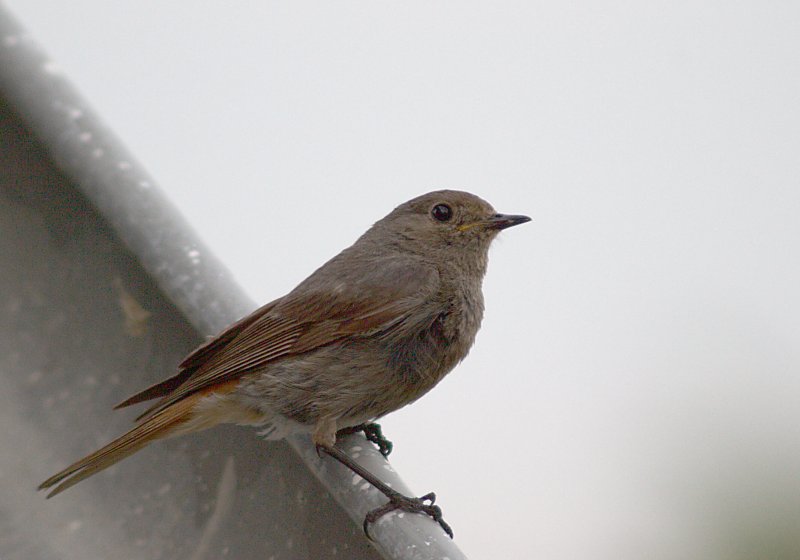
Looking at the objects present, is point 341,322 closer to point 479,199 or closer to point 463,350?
point 463,350

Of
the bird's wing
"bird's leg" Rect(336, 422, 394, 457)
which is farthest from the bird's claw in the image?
the bird's wing

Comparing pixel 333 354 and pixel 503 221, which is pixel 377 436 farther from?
pixel 503 221

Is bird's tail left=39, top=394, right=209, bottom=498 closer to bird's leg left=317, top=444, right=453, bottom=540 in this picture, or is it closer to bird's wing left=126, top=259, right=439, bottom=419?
bird's wing left=126, top=259, right=439, bottom=419

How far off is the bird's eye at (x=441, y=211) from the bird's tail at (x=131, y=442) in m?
1.39

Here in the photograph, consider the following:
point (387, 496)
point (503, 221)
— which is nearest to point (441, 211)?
point (503, 221)

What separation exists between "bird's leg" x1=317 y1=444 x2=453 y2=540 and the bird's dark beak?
133 cm

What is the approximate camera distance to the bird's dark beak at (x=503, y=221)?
15.1 ft

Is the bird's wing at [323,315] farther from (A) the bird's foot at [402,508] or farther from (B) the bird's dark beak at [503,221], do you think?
(A) the bird's foot at [402,508]

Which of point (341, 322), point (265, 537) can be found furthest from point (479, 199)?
point (265, 537)

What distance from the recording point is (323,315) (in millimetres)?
4156

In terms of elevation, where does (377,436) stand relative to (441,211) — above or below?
below

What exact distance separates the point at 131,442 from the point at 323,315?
893 mm

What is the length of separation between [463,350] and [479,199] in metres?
0.79

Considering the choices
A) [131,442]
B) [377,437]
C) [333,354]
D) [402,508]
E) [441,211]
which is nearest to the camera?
[402,508]
